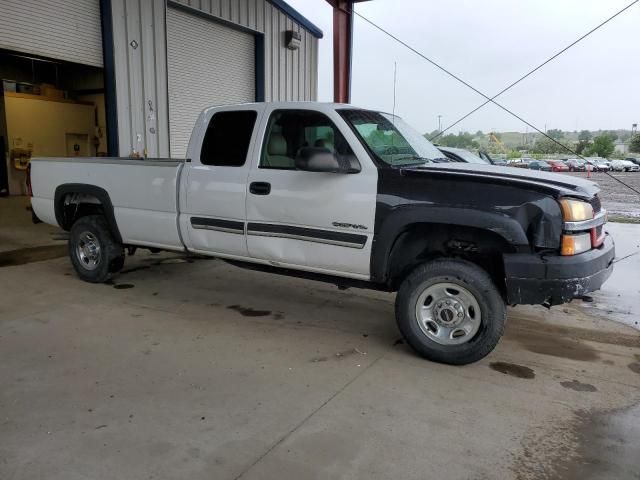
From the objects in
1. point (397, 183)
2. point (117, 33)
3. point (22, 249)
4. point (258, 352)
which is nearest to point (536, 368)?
point (397, 183)

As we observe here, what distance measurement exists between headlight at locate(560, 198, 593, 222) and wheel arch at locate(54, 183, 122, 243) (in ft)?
15.0

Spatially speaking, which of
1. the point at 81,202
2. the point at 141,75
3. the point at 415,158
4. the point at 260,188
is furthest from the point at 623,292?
the point at 141,75

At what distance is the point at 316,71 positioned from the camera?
54.1 ft

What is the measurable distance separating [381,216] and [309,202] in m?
0.67

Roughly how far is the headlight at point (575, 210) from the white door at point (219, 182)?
8.71 ft

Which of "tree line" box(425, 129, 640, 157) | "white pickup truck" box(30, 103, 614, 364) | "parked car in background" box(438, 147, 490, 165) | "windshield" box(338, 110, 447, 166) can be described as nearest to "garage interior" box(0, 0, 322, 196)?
"white pickup truck" box(30, 103, 614, 364)

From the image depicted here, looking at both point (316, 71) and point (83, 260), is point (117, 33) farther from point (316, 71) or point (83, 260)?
point (316, 71)

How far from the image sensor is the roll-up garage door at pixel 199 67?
12.0 m

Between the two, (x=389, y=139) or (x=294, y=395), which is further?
(x=389, y=139)

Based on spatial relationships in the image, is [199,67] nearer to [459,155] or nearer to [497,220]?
[459,155]

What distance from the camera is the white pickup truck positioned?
379 centimetres

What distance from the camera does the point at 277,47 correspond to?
14648mm

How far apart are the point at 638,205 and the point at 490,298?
1671 cm

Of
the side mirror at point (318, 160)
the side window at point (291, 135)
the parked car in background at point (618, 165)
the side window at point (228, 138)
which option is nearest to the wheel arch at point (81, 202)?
the side window at point (228, 138)
